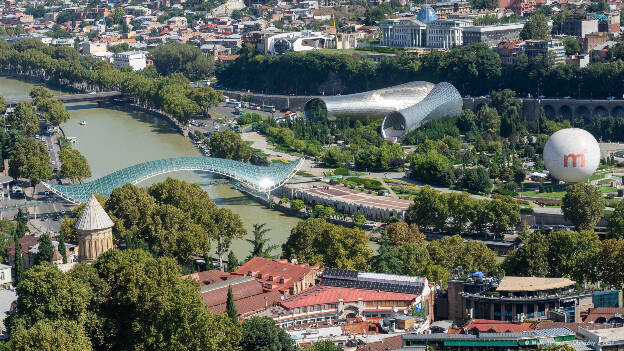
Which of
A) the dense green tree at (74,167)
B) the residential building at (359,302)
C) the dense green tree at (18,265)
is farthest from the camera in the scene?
the dense green tree at (74,167)

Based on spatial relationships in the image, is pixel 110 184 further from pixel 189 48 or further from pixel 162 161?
pixel 189 48

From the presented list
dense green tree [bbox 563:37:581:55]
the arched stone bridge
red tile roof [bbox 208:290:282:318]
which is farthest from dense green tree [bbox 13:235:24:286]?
dense green tree [bbox 563:37:581:55]

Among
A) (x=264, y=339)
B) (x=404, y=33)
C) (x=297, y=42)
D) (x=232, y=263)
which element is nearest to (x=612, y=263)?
(x=264, y=339)

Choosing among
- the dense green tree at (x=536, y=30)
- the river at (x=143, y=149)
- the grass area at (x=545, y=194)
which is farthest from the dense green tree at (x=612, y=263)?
the dense green tree at (x=536, y=30)

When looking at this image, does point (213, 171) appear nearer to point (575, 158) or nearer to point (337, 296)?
point (575, 158)

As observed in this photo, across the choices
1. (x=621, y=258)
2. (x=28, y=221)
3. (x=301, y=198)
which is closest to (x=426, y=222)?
(x=301, y=198)

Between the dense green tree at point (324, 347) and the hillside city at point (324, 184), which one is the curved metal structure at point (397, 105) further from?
the dense green tree at point (324, 347)

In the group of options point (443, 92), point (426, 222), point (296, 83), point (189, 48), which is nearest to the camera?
point (426, 222)
